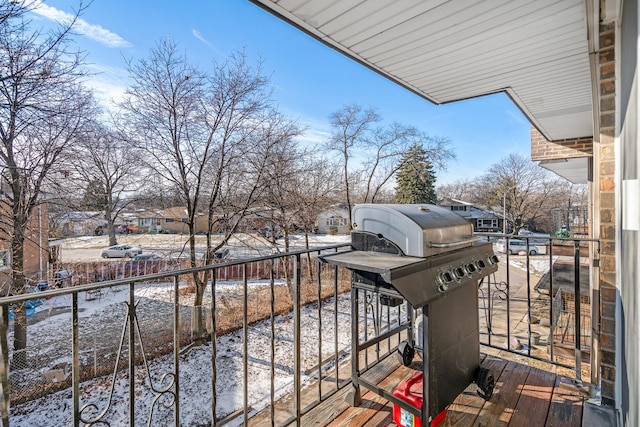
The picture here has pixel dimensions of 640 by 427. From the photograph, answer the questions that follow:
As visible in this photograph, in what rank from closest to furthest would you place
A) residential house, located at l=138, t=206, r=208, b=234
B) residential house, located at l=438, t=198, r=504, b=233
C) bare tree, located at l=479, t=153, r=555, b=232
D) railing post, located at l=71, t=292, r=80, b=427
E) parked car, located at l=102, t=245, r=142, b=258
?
railing post, located at l=71, t=292, r=80, b=427 < residential house, located at l=138, t=206, r=208, b=234 < parked car, located at l=102, t=245, r=142, b=258 < bare tree, located at l=479, t=153, r=555, b=232 < residential house, located at l=438, t=198, r=504, b=233

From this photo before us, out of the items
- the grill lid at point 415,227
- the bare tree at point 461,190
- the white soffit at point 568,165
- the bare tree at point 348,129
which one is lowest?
the grill lid at point 415,227

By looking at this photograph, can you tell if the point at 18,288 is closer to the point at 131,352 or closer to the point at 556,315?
the point at 131,352

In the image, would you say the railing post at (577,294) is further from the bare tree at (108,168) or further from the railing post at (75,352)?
the bare tree at (108,168)

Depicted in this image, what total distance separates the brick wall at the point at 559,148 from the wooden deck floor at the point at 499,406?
16.4 ft

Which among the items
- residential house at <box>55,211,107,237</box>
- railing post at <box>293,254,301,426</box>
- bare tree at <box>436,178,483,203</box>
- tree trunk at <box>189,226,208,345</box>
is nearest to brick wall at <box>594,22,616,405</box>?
railing post at <box>293,254,301,426</box>

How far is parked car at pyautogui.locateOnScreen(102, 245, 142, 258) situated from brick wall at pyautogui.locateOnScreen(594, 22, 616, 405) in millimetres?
12976

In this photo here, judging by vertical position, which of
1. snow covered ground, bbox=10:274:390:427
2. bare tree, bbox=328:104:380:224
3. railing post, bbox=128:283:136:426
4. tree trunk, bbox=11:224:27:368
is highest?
bare tree, bbox=328:104:380:224

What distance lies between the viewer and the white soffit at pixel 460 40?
5.62 ft

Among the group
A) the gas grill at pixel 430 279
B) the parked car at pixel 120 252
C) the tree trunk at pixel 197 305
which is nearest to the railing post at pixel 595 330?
the gas grill at pixel 430 279

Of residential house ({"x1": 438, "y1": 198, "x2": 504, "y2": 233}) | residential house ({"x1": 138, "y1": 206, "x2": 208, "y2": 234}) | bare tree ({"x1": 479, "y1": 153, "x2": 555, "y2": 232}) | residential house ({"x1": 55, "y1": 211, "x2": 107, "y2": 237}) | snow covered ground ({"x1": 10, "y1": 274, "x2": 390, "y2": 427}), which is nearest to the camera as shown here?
snow covered ground ({"x1": 10, "y1": 274, "x2": 390, "y2": 427})

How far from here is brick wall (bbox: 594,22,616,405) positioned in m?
1.80

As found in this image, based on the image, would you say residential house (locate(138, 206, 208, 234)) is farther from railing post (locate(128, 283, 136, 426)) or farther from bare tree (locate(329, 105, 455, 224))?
railing post (locate(128, 283, 136, 426))

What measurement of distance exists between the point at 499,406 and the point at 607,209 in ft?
4.60

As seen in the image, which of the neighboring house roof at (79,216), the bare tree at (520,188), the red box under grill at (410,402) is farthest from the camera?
the bare tree at (520,188)
